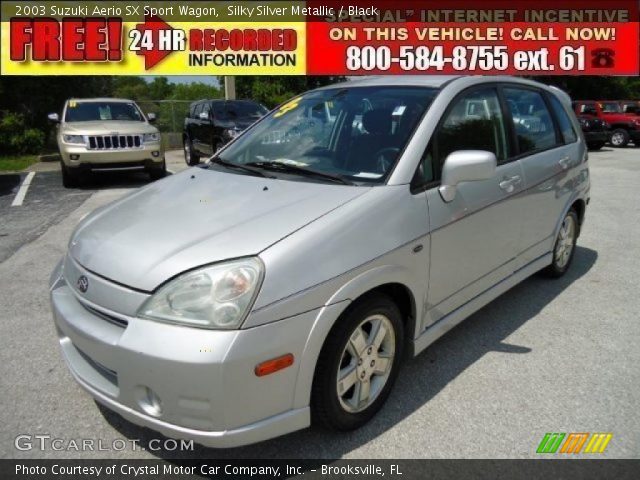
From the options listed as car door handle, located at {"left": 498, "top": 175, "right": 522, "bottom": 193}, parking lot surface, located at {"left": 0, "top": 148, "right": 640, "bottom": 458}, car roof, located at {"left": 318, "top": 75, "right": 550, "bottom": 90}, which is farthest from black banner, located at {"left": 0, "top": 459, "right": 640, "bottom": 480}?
car roof, located at {"left": 318, "top": 75, "right": 550, "bottom": 90}

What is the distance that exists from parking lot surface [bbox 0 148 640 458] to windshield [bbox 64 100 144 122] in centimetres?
627

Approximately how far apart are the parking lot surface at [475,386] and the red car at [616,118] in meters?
16.3

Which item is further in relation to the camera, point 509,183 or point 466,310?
point 509,183

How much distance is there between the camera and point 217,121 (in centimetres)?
1196

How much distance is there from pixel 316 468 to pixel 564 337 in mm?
2129

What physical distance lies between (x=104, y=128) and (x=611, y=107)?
58.5 feet

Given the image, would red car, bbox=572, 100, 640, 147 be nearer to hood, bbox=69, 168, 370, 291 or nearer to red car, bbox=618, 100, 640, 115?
red car, bbox=618, 100, 640, 115

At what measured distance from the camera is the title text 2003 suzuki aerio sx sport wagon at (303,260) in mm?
2107

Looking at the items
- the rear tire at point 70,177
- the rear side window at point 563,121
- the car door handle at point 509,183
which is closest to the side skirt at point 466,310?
the car door handle at point 509,183

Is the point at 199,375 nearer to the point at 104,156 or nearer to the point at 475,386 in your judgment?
the point at 475,386

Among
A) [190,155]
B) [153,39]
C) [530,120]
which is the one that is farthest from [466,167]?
[153,39]

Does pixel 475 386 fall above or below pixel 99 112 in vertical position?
below

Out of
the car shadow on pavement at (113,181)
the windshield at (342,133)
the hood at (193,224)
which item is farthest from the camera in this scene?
the car shadow on pavement at (113,181)

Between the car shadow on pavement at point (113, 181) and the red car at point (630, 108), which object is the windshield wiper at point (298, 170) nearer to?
the car shadow on pavement at point (113, 181)
